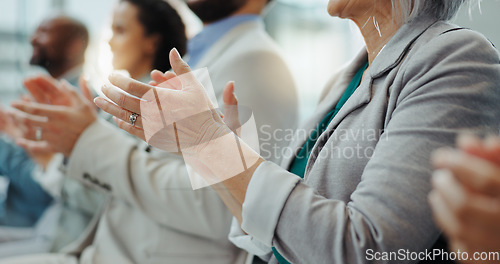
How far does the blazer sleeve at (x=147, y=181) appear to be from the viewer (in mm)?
826

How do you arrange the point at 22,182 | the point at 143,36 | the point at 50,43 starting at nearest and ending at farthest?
1. the point at 143,36
2. the point at 22,182
3. the point at 50,43

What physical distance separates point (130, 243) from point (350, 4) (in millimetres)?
621

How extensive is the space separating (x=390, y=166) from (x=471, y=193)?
6.6 inches

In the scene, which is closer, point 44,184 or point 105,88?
point 105,88

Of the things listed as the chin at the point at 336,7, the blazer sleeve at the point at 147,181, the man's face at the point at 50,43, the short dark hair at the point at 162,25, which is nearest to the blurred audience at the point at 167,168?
the blazer sleeve at the point at 147,181

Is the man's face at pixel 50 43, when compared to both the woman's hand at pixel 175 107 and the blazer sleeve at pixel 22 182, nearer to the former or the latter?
the blazer sleeve at pixel 22 182

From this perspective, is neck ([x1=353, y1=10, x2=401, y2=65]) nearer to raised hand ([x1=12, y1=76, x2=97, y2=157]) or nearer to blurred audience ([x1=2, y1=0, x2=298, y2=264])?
blurred audience ([x1=2, y1=0, x2=298, y2=264])

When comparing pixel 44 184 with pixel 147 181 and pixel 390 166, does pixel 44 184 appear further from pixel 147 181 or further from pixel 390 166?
pixel 390 166

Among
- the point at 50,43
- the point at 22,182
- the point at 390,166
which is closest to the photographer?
the point at 390,166

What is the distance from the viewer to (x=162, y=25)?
1.07 metres

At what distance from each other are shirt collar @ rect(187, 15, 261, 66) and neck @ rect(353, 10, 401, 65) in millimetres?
323

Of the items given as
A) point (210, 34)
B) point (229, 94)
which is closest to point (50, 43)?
point (210, 34)

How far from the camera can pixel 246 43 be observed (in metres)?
0.81

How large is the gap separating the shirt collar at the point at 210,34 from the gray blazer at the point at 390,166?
416mm
